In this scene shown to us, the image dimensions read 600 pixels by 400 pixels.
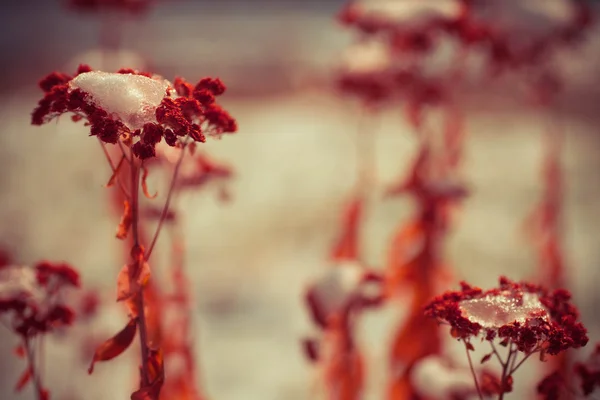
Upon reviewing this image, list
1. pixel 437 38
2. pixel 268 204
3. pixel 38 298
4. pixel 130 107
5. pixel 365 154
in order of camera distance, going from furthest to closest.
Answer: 1. pixel 365 154
2. pixel 268 204
3. pixel 437 38
4. pixel 38 298
5. pixel 130 107

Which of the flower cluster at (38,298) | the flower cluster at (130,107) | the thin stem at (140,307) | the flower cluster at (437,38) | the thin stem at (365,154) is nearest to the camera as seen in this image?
the flower cluster at (130,107)

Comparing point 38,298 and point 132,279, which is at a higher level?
point 132,279

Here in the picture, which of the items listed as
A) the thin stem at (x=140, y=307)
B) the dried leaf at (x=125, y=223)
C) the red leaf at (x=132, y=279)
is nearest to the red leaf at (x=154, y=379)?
the thin stem at (x=140, y=307)

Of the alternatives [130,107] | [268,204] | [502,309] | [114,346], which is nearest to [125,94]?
[130,107]

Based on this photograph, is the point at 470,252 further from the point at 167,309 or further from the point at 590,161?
the point at 167,309

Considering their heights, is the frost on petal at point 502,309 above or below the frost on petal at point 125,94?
below

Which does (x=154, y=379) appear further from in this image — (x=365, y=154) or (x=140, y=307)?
(x=365, y=154)

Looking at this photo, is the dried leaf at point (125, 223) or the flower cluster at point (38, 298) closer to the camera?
the dried leaf at point (125, 223)

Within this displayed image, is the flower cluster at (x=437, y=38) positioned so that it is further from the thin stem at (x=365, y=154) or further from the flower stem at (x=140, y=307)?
the flower stem at (x=140, y=307)

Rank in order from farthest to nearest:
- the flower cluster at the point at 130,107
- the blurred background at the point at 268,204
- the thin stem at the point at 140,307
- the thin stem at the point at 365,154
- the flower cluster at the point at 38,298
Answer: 1. the blurred background at the point at 268,204
2. the thin stem at the point at 365,154
3. the flower cluster at the point at 38,298
4. the thin stem at the point at 140,307
5. the flower cluster at the point at 130,107
